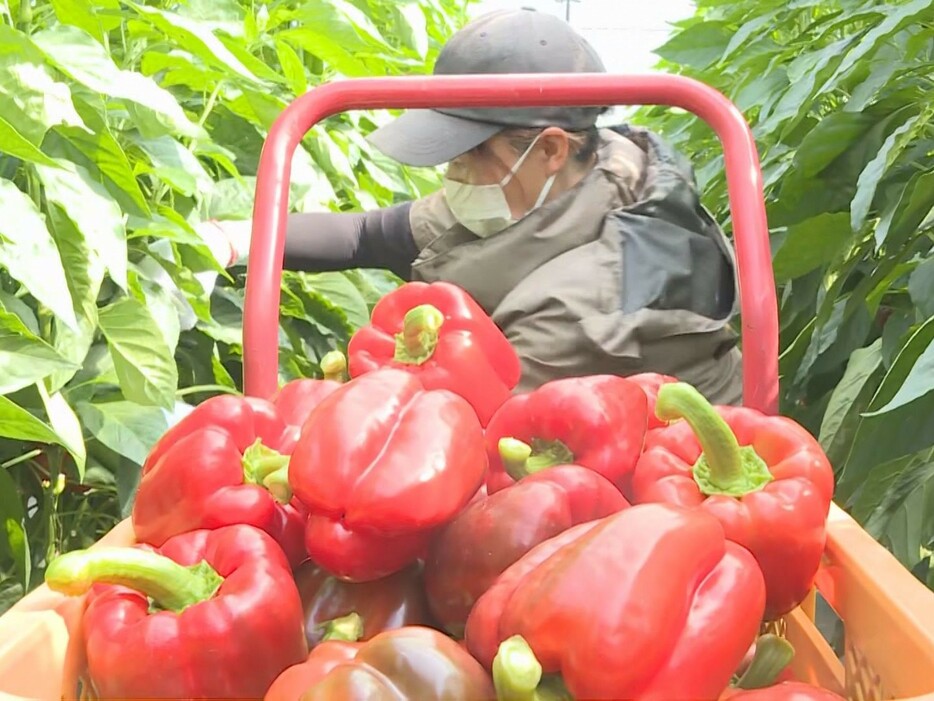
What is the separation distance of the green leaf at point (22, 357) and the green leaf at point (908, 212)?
0.81 meters

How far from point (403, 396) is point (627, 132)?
3.27 feet

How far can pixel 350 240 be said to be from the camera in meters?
1.78

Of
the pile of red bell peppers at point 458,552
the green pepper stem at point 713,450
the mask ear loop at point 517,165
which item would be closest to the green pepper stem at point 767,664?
the pile of red bell peppers at point 458,552

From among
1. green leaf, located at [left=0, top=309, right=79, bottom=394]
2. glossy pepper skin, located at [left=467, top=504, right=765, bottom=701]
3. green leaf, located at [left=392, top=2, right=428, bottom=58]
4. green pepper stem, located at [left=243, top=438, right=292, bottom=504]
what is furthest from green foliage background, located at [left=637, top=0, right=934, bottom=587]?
green leaf, located at [left=0, top=309, right=79, bottom=394]

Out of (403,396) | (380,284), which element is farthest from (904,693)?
(380,284)

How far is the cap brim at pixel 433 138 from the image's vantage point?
1.46 metres

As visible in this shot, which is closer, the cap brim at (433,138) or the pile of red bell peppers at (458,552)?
the pile of red bell peppers at (458,552)

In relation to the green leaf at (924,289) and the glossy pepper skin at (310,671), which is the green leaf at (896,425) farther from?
the glossy pepper skin at (310,671)

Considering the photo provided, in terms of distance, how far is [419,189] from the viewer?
8.01ft

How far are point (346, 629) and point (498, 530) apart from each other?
127mm

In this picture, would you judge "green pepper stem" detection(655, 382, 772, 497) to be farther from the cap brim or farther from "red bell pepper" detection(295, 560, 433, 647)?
the cap brim

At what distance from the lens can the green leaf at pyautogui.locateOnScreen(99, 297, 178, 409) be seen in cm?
107

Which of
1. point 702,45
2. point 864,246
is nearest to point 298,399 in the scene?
point 864,246

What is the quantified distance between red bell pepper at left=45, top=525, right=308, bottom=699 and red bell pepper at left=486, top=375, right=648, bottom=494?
228mm
